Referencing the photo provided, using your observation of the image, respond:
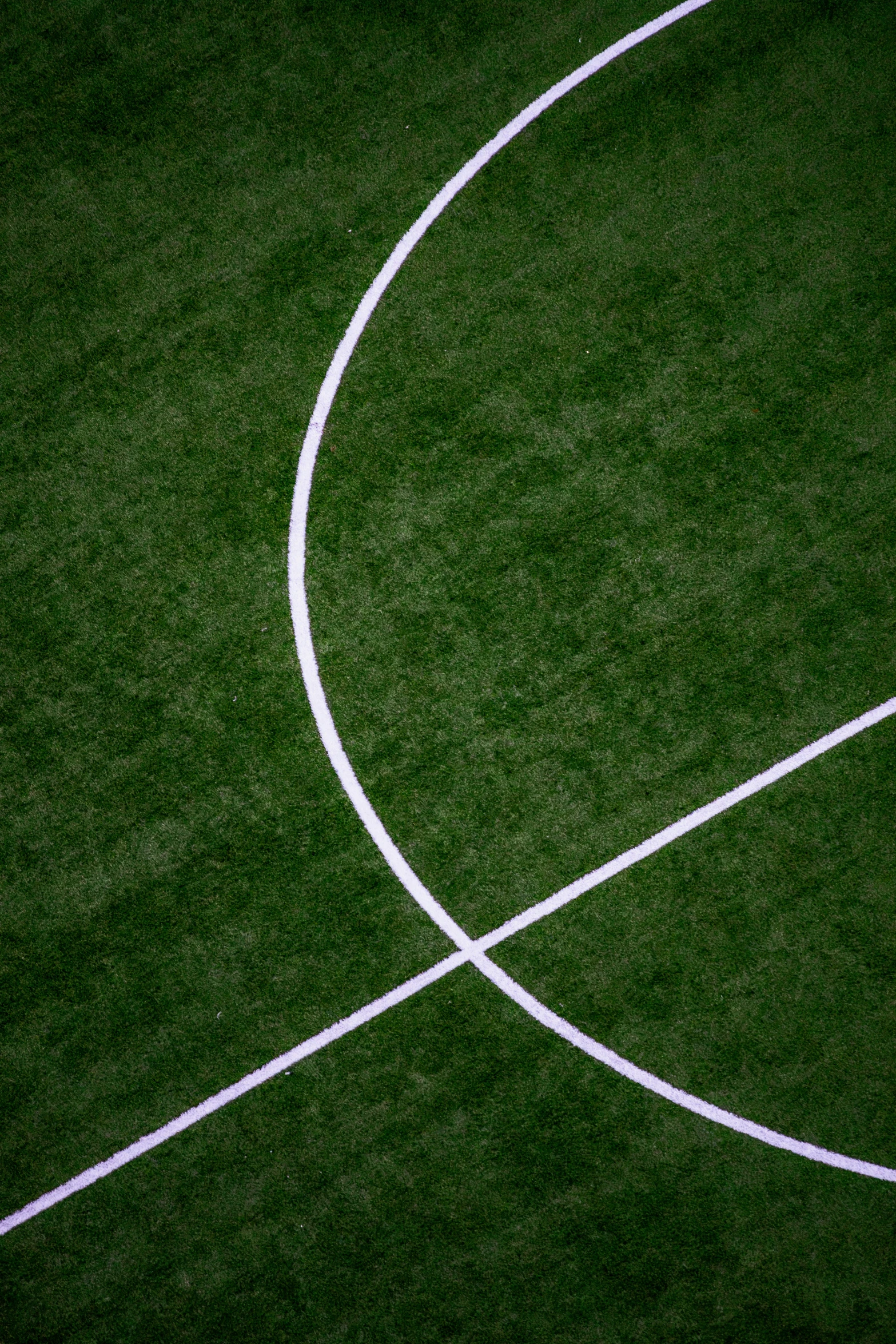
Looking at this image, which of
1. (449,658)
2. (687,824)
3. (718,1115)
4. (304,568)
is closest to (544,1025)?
(718,1115)

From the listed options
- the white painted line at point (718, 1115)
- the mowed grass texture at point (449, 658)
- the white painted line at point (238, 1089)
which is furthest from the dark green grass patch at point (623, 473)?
the white painted line at point (718, 1115)

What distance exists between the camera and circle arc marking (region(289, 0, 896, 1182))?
173 inches

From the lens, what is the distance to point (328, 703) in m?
4.50

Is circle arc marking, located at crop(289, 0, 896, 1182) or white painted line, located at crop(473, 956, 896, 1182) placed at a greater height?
circle arc marking, located at crop(289, 0, 896, 1182)

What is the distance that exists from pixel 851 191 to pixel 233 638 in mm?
3877

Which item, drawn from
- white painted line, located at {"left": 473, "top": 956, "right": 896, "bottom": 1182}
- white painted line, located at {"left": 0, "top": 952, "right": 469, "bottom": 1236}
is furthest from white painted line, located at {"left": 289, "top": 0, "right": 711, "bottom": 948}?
white painted line, located at {"left": 473, "top": 956, "right": 896, "bottom": 1182}

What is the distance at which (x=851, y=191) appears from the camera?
4586 mm

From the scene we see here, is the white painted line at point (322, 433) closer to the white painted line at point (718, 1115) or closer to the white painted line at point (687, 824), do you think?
the white painted line at point (687, 824)

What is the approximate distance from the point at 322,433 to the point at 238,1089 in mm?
3287

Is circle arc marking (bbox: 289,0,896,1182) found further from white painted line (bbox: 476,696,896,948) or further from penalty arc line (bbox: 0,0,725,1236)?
white painted line (bbox: 476,696,896,948)

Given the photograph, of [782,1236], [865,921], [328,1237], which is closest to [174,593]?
[328,1237]

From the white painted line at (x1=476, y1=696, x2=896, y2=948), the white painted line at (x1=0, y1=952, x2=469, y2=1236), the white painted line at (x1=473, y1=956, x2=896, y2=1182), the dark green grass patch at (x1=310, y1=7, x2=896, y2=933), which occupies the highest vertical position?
the dark green grass patch at (x1=310, y1=7, x2=896, y2=933)

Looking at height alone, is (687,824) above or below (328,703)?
below

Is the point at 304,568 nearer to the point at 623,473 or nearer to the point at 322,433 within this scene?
the point at 322,433
